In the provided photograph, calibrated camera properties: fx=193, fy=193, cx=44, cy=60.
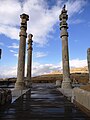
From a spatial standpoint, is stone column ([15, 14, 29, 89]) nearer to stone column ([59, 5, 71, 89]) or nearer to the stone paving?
stone column ([59, 5, 71, 89])

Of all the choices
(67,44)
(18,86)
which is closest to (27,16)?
(67,44)

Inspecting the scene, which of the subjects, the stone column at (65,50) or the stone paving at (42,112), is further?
the stone column at (65,50)

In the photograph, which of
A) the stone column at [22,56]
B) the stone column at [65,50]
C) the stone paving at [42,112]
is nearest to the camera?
the stone paving at [42,112]

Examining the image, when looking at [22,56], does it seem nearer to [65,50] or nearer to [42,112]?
[65,50]

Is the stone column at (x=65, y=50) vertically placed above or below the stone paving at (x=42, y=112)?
above

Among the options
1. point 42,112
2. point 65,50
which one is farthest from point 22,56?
point 42,112

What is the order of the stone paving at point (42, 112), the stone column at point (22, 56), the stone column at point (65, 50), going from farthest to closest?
the stone column at point (22, 56)
the stone column at point (65, 50)
the stone paving at point (42, 112)

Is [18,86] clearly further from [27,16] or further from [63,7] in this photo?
[63,7]

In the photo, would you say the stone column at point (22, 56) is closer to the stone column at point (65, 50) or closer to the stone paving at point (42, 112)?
the stone column at point (65, 50)

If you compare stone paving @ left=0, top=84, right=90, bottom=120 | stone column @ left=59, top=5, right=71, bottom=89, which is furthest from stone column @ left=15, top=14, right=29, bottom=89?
stone paving @ left=0, top=84, right=90, bottom=120

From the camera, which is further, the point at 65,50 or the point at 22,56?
the point at 22,56

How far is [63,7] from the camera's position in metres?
24.4

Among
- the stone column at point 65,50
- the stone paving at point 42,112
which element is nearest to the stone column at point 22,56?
the stone column at point 65,50

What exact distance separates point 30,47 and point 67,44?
13529 millimetres
